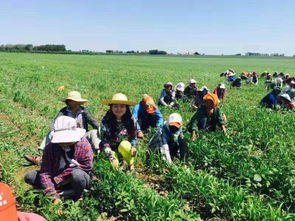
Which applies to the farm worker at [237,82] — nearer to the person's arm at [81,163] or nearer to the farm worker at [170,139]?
the farm worker at [170,139]

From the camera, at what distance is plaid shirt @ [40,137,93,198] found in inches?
124

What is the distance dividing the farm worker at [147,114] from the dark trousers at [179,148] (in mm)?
1366

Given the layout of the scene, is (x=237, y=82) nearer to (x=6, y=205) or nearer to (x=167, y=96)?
(x=167, y=96)

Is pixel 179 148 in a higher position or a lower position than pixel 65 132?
lower

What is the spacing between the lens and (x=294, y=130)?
20.2 ft

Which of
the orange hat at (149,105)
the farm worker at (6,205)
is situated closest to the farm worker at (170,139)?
the orange hat at (149,105)

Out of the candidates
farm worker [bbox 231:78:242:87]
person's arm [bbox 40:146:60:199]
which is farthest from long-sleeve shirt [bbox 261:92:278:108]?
person's arm [bbox 40:146:60:199]

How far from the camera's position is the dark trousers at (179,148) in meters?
4.55

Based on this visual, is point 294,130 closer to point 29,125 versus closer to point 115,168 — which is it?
point 115,168

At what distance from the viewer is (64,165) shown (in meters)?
3.29

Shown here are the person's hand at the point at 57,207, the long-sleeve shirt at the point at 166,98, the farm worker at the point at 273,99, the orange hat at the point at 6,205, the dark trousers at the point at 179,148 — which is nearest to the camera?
the orange hat at the point at 6,205

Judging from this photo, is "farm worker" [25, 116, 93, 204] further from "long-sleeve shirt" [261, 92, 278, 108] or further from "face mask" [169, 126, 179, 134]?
"long-sleeve shirt" [261, 92, 278, 108]

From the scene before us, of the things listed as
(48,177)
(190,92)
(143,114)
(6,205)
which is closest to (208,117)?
(143,114)

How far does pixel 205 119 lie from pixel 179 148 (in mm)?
1475
